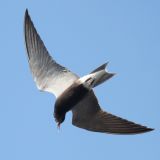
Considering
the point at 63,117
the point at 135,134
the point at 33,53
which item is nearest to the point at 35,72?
the point at 33,53

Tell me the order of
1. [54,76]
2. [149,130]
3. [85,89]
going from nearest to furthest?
[149,130] → [85,89] → [54,76]

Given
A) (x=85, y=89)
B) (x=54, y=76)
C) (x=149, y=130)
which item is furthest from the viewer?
(x=54, y=76)

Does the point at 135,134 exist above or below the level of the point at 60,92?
below

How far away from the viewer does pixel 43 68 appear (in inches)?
485

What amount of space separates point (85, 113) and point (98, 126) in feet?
1.22

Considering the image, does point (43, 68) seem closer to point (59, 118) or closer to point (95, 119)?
point (59, 118)

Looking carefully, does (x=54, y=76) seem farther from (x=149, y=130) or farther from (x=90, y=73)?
(x=149, y=130)

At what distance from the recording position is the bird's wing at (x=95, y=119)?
11336mm

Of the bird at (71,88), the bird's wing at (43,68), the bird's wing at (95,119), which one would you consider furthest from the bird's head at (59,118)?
the bird's wing at (43,68)

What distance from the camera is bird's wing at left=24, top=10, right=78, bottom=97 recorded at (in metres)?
12.1

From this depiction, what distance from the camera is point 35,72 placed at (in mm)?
12391

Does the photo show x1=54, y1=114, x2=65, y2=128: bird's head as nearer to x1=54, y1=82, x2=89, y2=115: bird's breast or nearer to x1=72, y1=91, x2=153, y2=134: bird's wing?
x1=54, y1=82, x2=89, y2=115: bird's breast

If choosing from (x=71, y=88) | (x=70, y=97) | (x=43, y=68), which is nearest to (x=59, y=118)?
(x=70, y=97)

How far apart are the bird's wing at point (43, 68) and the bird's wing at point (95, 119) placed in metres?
0.55
